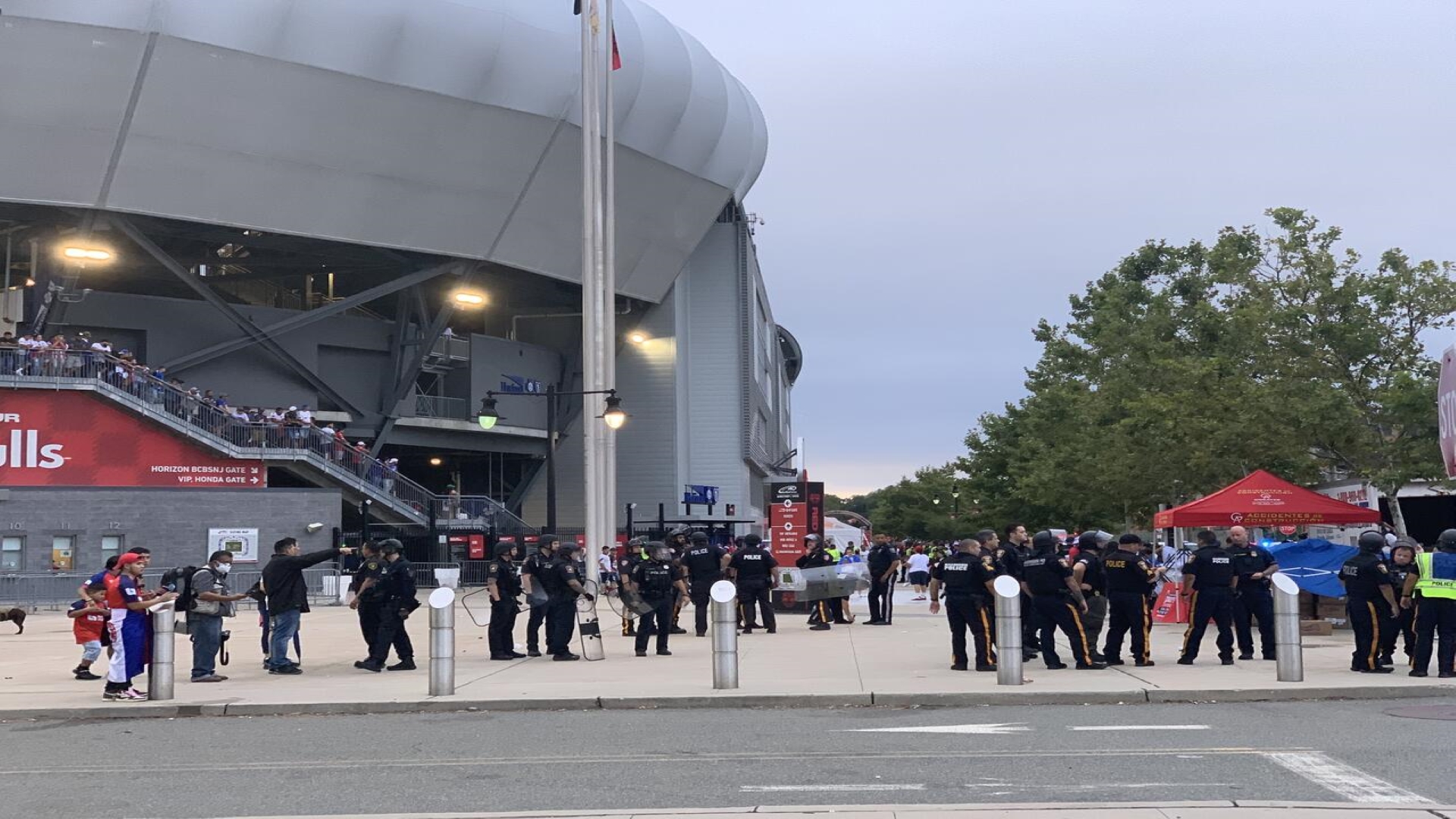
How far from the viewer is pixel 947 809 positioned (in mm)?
7645

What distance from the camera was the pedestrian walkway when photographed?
13.5 meters

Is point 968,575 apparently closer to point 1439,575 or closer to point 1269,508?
point 1439,575

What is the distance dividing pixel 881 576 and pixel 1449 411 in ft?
30.5

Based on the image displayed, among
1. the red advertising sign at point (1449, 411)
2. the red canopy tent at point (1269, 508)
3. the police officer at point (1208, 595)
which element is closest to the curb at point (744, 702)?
the police officer at point (1208, 595)

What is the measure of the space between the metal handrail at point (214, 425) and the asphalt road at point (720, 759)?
94.7 ft

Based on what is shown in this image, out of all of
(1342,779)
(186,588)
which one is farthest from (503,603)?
(1342,779)

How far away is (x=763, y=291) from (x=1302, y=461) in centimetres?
4851

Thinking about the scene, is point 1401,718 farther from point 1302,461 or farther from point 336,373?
point 336,373

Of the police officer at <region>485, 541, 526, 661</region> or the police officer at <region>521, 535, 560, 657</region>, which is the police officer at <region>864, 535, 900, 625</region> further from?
the police officer at <region>485, 541, 526, 661</region>

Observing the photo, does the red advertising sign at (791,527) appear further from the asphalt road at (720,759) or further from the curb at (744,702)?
the asphalt road at (720,759)

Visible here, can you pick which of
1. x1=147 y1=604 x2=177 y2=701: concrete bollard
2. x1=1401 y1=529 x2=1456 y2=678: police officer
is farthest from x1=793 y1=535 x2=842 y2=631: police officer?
x1=147 y1=604 x2=177 y2=701: concrete bollard

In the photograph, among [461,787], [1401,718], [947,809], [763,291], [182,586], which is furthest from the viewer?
[763,291]

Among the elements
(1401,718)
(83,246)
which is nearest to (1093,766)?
(1401,718)

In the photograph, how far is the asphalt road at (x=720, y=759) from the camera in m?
8.34
